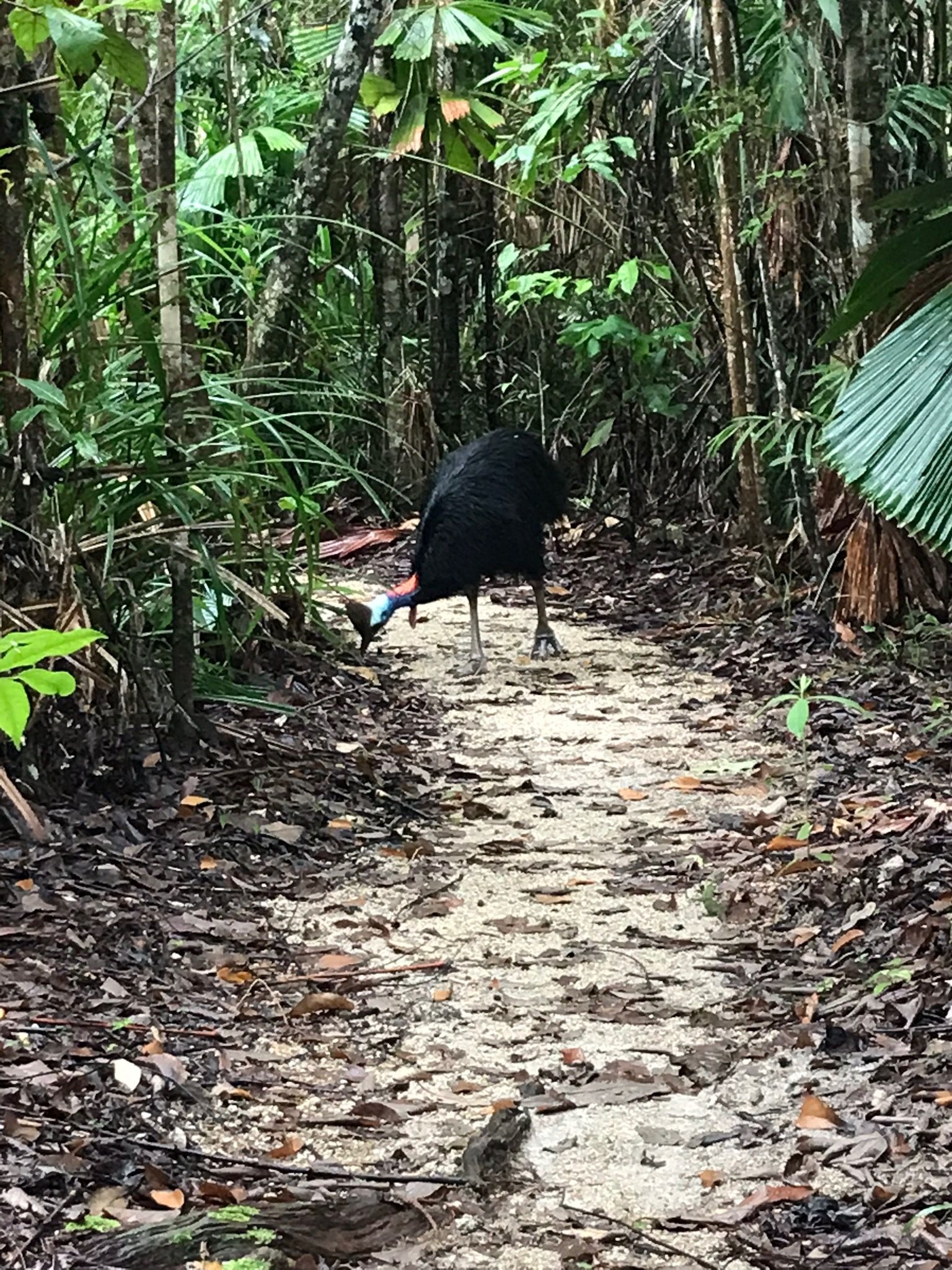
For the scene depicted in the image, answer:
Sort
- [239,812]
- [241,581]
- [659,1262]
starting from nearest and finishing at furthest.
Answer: [659,1262] < [239,812] < [241,581]

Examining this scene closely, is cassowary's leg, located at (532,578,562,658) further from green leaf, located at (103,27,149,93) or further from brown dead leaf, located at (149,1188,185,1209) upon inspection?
brown dead leaf, located at (149,1188,185,1209)

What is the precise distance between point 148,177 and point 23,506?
1.83 meters

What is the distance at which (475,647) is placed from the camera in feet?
22.8

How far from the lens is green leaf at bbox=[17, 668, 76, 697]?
162 centimetres

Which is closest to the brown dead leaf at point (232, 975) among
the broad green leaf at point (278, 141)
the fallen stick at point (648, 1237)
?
the fallen stick at point (648, 1237)

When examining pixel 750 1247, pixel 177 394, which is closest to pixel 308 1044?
pixel 750 1247

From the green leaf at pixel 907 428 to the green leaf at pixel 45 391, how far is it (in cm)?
187

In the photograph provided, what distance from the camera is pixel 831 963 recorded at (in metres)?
3.40

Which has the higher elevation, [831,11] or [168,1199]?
[831,11]

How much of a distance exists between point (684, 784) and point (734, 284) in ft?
10.7

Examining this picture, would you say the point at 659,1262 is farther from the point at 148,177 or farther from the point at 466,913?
the point at 148,177

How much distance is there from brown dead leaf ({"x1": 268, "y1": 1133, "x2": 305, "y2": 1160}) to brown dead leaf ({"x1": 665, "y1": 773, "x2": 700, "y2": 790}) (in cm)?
245

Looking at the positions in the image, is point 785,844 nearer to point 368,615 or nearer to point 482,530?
point 368,615

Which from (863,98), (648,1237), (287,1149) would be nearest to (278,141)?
(863,98)
